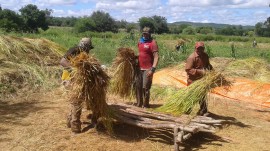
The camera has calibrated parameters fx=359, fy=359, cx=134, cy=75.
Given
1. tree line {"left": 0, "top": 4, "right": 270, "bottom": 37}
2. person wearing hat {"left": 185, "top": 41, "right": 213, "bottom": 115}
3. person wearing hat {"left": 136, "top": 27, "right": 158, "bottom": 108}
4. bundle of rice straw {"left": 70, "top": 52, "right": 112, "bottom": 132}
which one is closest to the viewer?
bundle of rice straw {"left": 70, "top": 52, "right": 112, "bottom": 132}

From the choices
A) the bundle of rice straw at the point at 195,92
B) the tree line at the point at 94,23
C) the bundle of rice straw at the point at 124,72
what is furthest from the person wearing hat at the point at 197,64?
the tree line at the point at 94,23

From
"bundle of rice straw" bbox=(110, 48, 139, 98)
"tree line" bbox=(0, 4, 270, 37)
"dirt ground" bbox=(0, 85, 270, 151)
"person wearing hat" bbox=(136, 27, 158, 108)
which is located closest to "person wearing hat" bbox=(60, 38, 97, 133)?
"dirt ground" bbox=(0, 85, 270, 151)

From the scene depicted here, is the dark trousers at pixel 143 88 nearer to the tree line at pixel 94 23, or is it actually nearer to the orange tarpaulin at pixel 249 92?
the orange tarpaulin at pixel 249 92

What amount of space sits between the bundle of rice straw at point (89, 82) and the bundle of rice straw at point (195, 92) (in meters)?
1.17

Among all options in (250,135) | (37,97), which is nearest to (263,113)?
(250,135)

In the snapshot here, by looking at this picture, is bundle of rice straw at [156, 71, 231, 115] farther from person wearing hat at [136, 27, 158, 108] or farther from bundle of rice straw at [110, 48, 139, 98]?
bundle of rice straw at [110, 48, 139, 98]

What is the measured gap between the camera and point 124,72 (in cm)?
646

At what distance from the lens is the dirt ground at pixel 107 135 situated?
5.04 metres

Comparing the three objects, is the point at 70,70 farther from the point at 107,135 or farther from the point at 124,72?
the point at 124,72

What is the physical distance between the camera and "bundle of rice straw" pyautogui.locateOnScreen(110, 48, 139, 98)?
6410 mm

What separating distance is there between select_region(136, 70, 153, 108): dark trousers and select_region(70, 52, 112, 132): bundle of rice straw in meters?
1.30

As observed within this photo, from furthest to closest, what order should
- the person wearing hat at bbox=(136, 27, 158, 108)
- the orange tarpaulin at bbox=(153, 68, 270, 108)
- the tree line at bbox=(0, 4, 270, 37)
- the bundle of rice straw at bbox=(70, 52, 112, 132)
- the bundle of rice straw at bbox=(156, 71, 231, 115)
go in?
the tree line at bbox=(0, 4, 270, 37), the orange tarpaulin at bbox=(153, 68, 270, 108), the person wearing hat at bbox=(136, 27, 158, 108), the bundle of rice straw at bbox=(156, 71, 231, 115), the bundle of rice straw at bbox=(70, 52, 112, 132)

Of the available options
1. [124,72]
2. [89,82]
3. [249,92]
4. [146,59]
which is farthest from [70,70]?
[249,92]

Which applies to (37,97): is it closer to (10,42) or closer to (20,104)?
(20,104)
